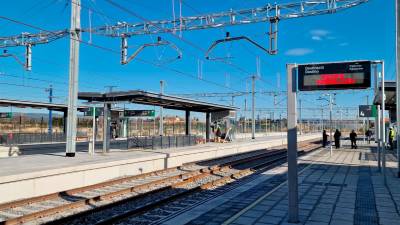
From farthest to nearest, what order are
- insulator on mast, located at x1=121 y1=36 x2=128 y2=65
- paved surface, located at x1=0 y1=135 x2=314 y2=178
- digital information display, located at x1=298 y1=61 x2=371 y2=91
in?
1. insulator on mast, located at x1=121 y1=36 x2=128 y2=65
2. paved surface, located at x1=0 y1=135 x2=314 y2=178
3. digital information display, located at x1=298 y1=61 x2=371 y2=91

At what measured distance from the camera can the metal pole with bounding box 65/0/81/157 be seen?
1689 cm

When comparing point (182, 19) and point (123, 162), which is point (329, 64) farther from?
point (182, 19)

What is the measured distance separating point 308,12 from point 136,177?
8844 mm

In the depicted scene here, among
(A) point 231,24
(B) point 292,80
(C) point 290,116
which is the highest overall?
(A) point 231,24

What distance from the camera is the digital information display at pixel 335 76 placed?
689 cm

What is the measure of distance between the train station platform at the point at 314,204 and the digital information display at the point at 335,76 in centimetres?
231

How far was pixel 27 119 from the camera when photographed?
60.2 meters

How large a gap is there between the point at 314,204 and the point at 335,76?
125 inches

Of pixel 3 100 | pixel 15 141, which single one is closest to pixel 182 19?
pixel 3 100

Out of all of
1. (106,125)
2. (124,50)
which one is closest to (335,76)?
(124,50)

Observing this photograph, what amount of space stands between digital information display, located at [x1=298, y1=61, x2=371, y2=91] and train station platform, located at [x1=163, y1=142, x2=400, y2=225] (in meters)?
2.31

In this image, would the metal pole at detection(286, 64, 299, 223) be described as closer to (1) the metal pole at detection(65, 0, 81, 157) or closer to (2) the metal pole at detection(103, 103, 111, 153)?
(1) the metal pole at detection(65, 0, 81, 157)

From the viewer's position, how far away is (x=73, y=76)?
679 inches

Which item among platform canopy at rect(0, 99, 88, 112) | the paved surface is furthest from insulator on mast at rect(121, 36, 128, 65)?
platform canopy at rect(0, 99, 88, 112)
